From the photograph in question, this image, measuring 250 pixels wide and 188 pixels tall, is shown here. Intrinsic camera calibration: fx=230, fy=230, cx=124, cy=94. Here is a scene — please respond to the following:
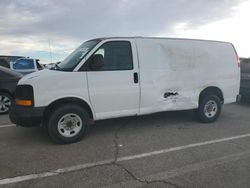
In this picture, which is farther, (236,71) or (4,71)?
(4,71)

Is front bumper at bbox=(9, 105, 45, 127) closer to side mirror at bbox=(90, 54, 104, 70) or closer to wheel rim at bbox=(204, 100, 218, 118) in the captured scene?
side mirror at bbox=(90, 54, 104, 70)

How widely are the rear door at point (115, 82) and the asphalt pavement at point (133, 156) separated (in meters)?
0.63

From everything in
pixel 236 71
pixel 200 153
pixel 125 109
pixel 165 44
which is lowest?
pixel 200 153

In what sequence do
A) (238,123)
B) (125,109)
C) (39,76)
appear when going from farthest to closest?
(238,123)
(125,109)
(39,76)

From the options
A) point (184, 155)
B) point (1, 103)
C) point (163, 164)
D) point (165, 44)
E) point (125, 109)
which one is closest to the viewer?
point (163, 164)

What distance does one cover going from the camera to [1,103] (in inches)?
280

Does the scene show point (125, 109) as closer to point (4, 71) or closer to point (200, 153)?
point (200, 153)

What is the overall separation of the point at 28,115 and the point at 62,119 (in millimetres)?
629

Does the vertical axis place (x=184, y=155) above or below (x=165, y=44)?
below

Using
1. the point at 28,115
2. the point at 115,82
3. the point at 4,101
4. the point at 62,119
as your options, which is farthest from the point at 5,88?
the point at 115,82

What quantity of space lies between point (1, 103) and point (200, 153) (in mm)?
6013

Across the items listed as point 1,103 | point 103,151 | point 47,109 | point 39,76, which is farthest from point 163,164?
point 1,103

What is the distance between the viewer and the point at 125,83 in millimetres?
4984

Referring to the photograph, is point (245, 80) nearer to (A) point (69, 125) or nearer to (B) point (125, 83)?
(B) point (125, 83)
